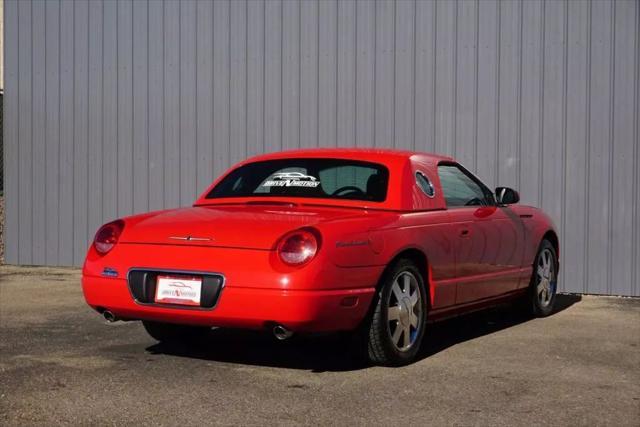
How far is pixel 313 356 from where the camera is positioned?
6184 millimetres

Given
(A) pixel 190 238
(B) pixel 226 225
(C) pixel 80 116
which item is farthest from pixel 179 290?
(C) pixel 80 116

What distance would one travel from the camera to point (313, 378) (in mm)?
5484

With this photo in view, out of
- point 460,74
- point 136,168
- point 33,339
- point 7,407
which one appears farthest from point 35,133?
point 7,407

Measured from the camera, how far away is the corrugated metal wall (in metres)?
10.0

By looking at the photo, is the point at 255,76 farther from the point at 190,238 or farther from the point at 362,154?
the point at 190,238

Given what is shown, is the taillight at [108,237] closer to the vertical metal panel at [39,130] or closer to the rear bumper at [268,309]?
the rear bumper at [268,309]

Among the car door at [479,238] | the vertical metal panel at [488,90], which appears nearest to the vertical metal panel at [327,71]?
the vertical metal panel at [488,90]

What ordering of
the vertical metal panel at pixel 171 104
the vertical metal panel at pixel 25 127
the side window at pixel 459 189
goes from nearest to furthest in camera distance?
the side window at pixel 459 189 → the vertical metal panel at pixel 171 104 → the vertical metal panel at pixel 25 127

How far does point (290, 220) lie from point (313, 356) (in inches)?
40.2

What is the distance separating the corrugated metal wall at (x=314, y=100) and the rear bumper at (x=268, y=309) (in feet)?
16.9

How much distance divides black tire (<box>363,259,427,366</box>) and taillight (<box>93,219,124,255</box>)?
1.52m

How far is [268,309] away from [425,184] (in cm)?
172

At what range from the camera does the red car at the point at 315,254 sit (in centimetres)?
531

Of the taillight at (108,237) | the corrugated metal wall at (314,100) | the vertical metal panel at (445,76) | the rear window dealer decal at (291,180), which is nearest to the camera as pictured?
the taillight at (108,237)
